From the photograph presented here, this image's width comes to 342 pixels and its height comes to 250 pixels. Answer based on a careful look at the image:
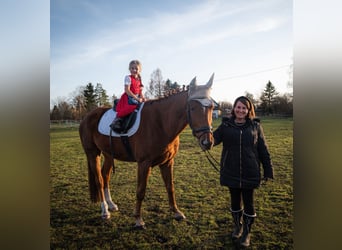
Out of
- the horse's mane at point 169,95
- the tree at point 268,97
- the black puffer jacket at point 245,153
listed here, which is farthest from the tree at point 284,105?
the horse's mane at point 169,95

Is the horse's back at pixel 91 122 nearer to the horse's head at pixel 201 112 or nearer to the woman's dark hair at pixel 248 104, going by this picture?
the horse's head at pixel 201 112

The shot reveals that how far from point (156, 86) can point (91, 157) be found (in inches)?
50.6

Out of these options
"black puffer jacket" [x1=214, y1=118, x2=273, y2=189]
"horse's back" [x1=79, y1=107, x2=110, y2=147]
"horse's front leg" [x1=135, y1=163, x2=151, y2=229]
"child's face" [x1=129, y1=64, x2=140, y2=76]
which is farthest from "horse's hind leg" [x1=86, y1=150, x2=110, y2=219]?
"black puffer jacket" [x1=214, y1=118, x2=273, y2=189]

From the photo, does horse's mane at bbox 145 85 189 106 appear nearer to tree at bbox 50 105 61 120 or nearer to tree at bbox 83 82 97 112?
tree at bbox 83 82 97 112

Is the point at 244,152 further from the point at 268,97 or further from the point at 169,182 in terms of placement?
the point at 169,182

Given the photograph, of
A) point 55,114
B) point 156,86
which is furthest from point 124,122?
point 55,114

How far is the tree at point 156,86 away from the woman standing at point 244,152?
0.85 meters

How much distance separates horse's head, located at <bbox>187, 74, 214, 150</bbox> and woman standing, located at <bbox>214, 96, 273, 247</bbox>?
0.19 meters

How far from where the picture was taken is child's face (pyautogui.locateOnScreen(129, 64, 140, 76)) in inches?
95.7

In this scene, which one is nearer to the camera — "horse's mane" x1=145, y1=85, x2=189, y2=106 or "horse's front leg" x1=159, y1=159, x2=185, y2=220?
"horse's mane" x1=145, y1=85, x2=189, y2=106

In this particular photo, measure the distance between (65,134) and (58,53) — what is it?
968 millimetres

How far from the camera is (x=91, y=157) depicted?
288cm
